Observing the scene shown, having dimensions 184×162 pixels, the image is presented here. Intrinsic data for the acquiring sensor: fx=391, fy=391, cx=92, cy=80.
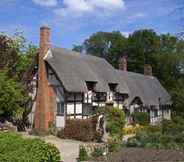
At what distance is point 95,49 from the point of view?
289 ft

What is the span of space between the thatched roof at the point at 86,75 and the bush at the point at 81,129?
2919 mm

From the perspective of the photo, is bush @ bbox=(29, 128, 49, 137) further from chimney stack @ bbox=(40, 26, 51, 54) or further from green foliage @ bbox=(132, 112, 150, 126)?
green foliage @ bbox=(132, 112, 150, 126)

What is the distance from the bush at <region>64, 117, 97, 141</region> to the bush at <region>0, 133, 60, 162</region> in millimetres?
13871

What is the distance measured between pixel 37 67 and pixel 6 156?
22.1m

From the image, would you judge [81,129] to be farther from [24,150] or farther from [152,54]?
[152,54]

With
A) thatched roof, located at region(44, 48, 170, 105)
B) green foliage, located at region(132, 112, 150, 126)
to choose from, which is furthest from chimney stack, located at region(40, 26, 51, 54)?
green foliage, located at region(132, 112, 150, 126)

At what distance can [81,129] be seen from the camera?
2914 centimetres

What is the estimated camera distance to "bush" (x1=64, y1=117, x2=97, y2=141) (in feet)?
94.3

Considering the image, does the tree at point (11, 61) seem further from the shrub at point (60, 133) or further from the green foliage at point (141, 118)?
the green foliage at point (141, 118)

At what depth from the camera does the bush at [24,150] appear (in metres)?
12.7

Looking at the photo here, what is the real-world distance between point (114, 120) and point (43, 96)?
6.25 metres

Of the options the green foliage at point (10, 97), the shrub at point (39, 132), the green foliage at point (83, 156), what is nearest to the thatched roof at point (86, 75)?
the green foliage at point (10, 97)

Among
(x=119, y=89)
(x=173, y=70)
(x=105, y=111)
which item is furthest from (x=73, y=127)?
(x=173, y=70)

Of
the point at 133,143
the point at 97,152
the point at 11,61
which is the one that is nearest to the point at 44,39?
the point at 11,61
